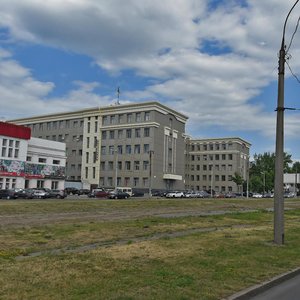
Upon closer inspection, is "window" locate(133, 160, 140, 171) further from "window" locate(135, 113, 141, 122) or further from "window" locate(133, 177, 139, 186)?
"window" locate(135, 113, 141, 122)

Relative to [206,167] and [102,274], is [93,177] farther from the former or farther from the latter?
[102,274]

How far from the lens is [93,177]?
12050 centimetres

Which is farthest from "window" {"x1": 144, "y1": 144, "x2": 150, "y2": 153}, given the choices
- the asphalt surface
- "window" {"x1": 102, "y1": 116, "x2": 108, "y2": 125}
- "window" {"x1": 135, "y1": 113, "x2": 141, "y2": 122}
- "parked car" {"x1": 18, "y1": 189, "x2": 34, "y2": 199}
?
the asphalt surface

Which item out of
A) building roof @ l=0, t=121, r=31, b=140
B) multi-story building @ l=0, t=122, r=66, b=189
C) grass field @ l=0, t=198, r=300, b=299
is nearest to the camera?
grass field @ l=0, t=198, r=300, b=299

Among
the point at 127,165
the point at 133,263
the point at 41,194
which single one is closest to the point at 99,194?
the point at 41,194

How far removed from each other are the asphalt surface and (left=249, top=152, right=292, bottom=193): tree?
135 meters

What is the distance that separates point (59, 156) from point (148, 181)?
28.7m

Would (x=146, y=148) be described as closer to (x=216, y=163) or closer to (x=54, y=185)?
(x=54, y=185)

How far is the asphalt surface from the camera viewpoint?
316 inches

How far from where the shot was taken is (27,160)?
7862 cm

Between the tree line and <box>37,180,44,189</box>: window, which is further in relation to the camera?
the tree line

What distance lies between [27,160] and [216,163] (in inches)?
3368

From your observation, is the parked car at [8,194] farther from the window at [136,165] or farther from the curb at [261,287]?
the window at [136,165]

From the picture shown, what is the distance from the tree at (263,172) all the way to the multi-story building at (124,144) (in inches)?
1254
